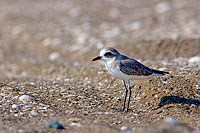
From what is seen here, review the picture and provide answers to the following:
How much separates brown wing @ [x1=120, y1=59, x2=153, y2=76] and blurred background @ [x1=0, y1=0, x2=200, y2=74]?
4.14 m

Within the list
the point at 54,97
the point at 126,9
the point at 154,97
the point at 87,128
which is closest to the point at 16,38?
the point at 126,9

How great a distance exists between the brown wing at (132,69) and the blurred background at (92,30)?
414 centimetres

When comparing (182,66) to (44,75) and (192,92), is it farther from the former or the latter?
(44,75)

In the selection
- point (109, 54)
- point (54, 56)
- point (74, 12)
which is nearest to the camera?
point (109, 54)

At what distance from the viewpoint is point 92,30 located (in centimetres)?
1295

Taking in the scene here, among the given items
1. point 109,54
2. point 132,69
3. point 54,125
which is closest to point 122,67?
point 132,69

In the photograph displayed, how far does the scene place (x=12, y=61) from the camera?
10883mm

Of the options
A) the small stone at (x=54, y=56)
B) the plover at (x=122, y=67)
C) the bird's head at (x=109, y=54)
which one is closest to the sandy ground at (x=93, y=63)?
the small stone at (x=54, y=56)

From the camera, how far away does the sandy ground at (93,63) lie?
499 centimetres

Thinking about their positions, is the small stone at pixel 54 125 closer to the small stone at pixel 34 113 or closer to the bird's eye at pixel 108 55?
the small stone at pixel 34 113

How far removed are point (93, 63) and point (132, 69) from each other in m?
4.35

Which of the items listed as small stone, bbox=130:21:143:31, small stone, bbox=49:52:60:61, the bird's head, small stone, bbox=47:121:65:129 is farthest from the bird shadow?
small stone, bbox=130:21:143:31

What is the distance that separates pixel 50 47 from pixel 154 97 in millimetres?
6890

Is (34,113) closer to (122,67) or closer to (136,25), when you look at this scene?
(122,67)
